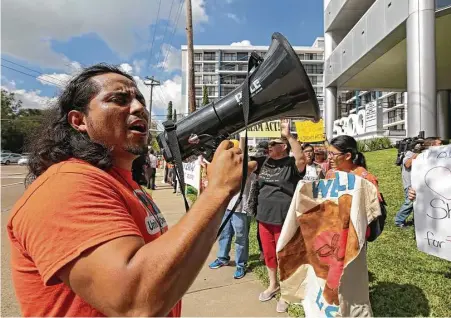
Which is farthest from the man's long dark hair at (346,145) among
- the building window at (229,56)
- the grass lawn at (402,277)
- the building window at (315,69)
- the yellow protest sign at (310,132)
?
the building window at (229,56)

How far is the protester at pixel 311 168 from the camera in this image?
19.3 feet

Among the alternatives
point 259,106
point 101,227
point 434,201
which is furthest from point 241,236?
point 101,227

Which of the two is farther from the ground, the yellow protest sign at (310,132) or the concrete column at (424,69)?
the concrete column at (424,69)

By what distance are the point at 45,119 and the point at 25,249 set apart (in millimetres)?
638

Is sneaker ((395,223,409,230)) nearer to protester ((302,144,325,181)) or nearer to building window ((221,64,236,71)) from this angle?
protester ((302,144,325,181))

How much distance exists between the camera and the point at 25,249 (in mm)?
948

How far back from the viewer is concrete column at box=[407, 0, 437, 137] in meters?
9.22

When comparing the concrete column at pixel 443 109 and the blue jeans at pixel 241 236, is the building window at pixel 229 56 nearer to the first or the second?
the concrete column at pixel 443 109

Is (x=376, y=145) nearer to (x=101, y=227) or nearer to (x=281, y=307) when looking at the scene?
(x=281, y=307)

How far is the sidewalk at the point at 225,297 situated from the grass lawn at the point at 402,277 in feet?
0.75

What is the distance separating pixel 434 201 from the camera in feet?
11.3

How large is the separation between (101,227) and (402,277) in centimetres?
403

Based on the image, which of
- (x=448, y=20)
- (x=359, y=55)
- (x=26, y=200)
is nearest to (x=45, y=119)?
(x=26, y=200)

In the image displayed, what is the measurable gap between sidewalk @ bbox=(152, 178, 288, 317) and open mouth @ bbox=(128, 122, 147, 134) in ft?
8.46
